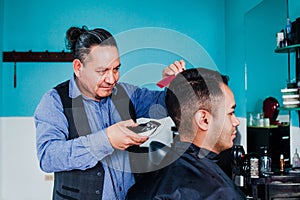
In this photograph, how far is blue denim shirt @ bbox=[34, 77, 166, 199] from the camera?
1064 millimetres

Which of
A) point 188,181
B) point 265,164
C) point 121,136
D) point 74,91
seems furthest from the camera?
point 265,164

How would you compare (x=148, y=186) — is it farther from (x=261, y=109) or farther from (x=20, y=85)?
(x=20, y=85)

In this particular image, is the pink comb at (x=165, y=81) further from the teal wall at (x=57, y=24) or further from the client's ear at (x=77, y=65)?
the teal wall at (x=57, y=24)

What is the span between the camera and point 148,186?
1.17m

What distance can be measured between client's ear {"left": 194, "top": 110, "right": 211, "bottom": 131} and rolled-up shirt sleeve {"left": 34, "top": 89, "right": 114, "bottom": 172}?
0.29 m

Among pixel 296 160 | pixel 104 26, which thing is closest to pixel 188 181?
pixel 296 160

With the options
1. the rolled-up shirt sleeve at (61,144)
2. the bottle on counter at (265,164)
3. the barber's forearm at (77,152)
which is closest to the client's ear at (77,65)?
the rolled-up shirt sleeve at (61,144)

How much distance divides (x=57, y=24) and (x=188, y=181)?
2.89 meters

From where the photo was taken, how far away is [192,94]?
1.15 meters

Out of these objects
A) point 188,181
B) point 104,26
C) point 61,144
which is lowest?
point 188,181

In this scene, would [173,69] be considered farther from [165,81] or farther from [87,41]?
[87,41]

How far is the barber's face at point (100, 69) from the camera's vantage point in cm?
116

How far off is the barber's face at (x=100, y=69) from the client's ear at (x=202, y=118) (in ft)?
0.95

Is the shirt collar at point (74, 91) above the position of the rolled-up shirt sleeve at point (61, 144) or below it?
above
